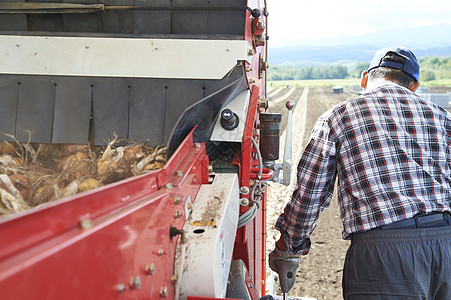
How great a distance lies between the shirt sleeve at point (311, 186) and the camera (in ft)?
6.31

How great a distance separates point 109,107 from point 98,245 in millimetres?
1546

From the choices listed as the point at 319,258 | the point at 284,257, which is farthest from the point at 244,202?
the point at 319,258

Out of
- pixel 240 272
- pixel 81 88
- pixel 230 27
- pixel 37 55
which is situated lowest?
pixel 240 272

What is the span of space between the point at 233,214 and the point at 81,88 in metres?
1.15

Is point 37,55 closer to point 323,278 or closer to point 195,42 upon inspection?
point 195,42

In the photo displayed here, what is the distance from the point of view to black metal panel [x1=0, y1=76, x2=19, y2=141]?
205cm

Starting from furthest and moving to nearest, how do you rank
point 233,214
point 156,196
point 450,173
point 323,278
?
1. point 323,278
2. point 450,173
3. point 233,214
4. point 156,196

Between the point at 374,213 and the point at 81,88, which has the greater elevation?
the point at 81,88

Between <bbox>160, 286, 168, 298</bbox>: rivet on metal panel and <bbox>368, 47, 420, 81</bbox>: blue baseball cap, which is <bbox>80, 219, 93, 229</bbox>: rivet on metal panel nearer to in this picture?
<bbox>160, 286, 168, 298</bbox>: rivet on metal panel

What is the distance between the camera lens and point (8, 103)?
6.85 feet

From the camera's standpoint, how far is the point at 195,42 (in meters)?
2.04

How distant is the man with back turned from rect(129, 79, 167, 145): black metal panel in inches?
31.4

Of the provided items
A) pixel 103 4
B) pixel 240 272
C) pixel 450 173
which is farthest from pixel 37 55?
pixel 450 173

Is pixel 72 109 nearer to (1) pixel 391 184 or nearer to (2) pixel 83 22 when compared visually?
(2) pixel 83 22
